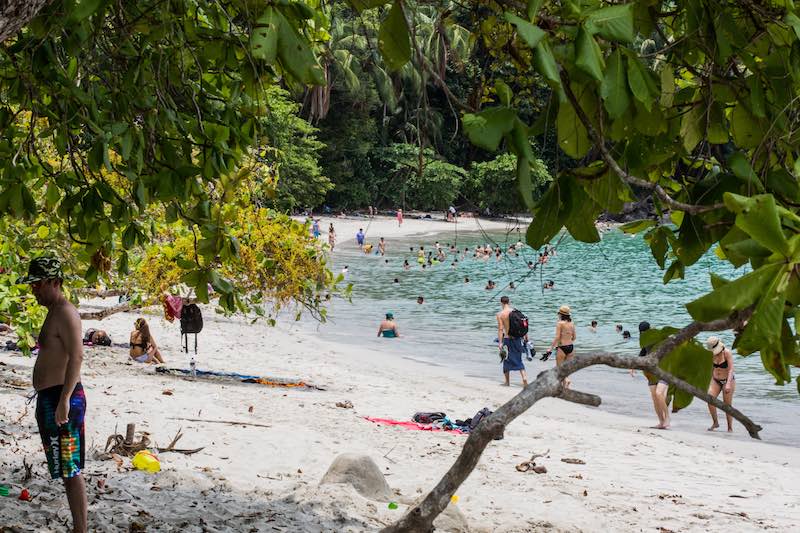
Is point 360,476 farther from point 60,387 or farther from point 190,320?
point 190,320

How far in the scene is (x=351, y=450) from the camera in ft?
30.0

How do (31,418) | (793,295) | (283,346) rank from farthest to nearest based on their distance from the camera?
(283,346) < (31,418) < (793,295)

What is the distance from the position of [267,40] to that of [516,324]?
14109mm

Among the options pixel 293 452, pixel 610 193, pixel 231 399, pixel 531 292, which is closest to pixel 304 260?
pixel 231 399

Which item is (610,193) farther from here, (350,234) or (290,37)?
(350,234)

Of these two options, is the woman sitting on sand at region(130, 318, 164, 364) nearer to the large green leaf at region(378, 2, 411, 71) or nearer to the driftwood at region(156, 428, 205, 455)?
the driftwood at region(156, 428, 205, 455)

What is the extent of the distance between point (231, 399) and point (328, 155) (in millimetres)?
41415

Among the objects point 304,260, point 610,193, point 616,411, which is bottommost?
point 616,411

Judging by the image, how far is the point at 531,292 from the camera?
123 ft

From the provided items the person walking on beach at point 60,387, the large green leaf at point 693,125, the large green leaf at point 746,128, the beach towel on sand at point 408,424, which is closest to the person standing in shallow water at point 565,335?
the beach towel on sand at point 408,424

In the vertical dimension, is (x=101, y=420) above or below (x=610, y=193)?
below

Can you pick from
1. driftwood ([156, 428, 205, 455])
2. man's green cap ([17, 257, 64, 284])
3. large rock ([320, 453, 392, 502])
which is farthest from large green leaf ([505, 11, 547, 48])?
driftwood ([156, 428, 205, 455])

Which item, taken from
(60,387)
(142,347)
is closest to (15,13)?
(60,387)

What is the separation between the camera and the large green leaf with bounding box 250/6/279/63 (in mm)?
2072
